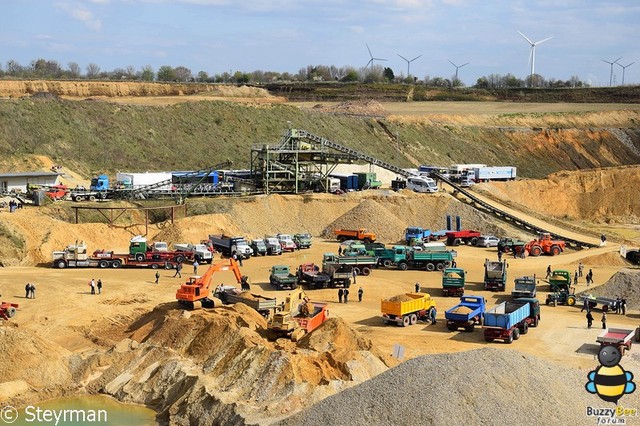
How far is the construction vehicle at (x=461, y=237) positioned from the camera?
69.8 meters

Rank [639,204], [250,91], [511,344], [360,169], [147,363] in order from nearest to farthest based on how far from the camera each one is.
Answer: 1. [147,363]
2. [511,344]
3. [360,169]
4. [639,204]
5. [250,91]

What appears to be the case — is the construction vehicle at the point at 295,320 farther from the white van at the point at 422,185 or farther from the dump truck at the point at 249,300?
the white van at the point at 422,185

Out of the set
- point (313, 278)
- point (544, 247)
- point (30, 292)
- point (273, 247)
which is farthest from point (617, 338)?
point (30, 292)

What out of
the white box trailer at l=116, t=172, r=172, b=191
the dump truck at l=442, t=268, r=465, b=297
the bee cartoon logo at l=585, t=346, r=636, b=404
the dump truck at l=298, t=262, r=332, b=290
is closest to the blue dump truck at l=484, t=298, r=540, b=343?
the dump truck at l=442, t=268, r=465, b=297

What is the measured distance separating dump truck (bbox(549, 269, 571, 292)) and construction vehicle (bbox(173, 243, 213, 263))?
2275 centimetres

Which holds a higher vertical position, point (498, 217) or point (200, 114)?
point (200, 114)

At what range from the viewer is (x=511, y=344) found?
40.8 metres

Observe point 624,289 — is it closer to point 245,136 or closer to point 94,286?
point 94,286

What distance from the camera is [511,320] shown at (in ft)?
135

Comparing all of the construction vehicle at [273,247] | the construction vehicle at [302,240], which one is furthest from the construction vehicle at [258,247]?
the construction vehicle at [302,240]

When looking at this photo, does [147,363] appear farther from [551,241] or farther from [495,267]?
[551,241]

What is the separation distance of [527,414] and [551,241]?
43757 mm

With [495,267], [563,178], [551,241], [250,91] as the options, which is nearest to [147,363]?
[495,267]

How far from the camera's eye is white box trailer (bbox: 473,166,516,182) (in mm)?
92562
